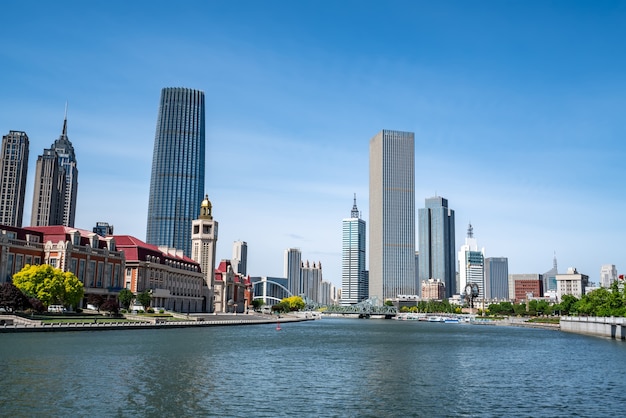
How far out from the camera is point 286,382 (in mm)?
54938

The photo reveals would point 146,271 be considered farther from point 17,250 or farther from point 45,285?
point 45,285

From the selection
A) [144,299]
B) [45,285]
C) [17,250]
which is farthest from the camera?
[144,299]

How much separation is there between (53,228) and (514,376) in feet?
410

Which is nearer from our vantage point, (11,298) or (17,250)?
(11,298)

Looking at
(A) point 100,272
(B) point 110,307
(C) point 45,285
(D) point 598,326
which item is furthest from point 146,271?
(D) point 598,326

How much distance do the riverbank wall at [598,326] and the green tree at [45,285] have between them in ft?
360

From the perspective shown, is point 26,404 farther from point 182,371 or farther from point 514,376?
point 514,376

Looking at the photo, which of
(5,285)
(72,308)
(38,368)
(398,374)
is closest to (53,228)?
(72,308)

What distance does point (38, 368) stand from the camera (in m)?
55.4

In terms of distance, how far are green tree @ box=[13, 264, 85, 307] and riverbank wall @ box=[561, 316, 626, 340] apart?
4318 inches

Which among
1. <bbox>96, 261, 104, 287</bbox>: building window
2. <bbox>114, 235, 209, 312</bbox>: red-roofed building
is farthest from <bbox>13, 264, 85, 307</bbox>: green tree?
<bbox>114, 235, 209, 312</bbox>: red-roofed building

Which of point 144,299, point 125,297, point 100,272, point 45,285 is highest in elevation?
point 100,272

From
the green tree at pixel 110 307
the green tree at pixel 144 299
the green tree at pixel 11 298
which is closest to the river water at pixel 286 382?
the green tree at pixel 11 298

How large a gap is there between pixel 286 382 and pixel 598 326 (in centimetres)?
11498
